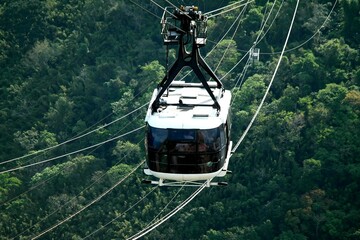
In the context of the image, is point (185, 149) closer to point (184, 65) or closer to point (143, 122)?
point (184, 65)

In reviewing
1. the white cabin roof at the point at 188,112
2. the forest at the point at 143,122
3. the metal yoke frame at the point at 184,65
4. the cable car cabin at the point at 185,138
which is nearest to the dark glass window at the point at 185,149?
the cable car cabin at the point at 185,138

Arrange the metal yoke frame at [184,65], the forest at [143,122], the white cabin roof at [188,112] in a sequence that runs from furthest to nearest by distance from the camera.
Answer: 1. the forest at [143,122]
2. the white cabin roof at [188,112]
3. the metal yoke frame at [184,65]

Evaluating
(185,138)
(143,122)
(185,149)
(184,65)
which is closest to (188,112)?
(185,138)

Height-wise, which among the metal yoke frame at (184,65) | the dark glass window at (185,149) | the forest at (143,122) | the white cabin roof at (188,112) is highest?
the metal yoke frame at (184,65)

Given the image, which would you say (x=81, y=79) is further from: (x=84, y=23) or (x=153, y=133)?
(x=153, y=133)

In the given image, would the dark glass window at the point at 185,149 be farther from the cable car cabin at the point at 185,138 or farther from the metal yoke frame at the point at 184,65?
the metal yoke frame at the point at 184,65

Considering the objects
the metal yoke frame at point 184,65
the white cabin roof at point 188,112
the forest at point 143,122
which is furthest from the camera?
the forest at point 143,122

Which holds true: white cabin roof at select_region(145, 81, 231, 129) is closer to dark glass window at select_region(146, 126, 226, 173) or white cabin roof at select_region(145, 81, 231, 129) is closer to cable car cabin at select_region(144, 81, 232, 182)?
cable car cabin at select_region(144, 81, 232, 182)
